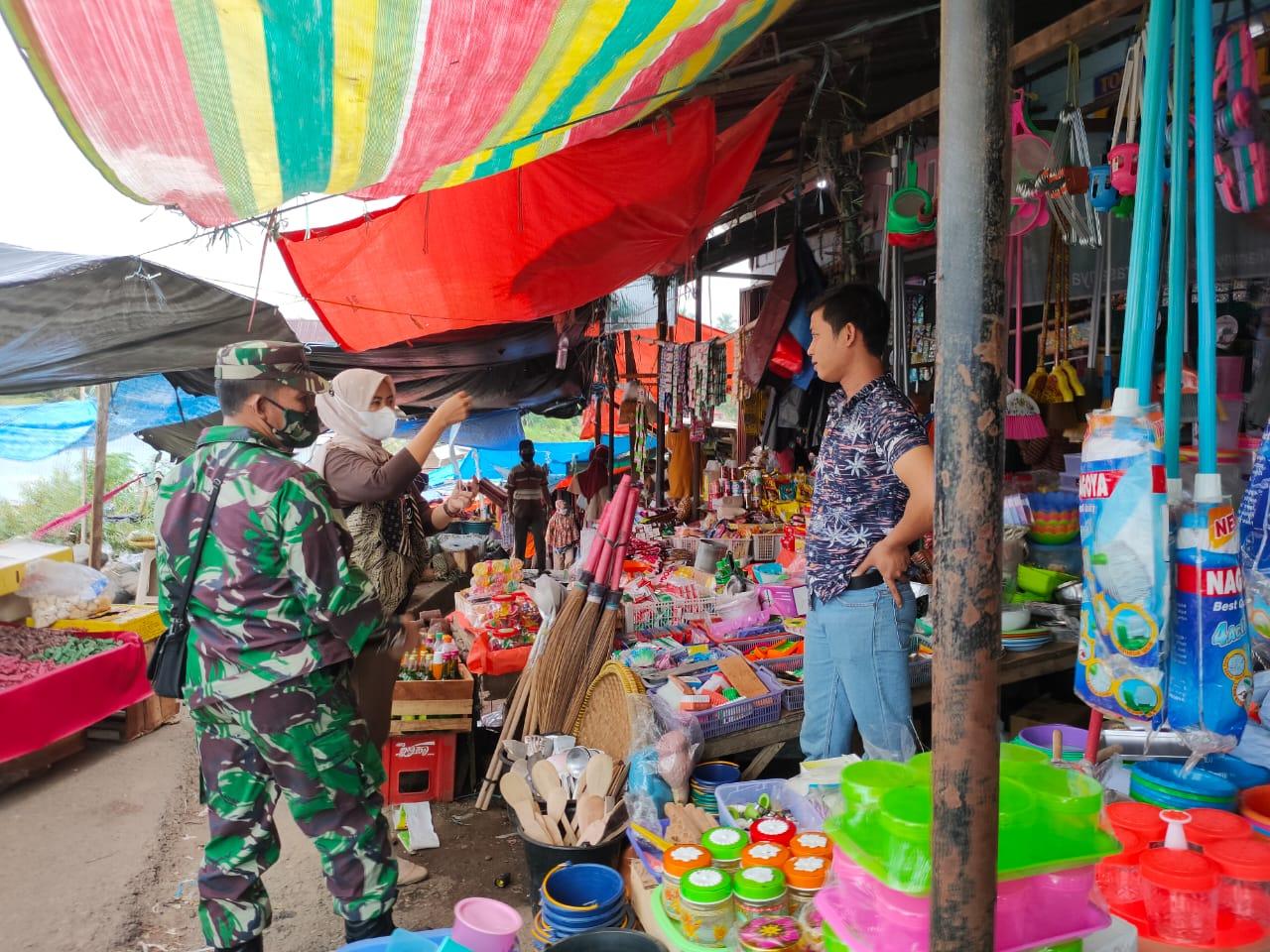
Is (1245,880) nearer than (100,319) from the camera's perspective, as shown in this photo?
Yes

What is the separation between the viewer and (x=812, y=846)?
1805mm

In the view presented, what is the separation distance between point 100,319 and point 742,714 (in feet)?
13.9

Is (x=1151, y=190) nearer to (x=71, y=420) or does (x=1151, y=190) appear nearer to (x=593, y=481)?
(x=593, y=481)

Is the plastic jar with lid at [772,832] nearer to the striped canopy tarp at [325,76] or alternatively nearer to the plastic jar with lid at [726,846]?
the plastic jar with lid at [726,846]

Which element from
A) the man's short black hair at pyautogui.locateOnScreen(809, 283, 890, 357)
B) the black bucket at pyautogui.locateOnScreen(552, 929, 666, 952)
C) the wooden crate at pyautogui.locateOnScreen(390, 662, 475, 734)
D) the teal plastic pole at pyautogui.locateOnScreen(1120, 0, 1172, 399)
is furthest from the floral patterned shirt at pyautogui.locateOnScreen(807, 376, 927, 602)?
the wooden crate at pyautogui.locateOnScreen(390, 662, 475, 734)

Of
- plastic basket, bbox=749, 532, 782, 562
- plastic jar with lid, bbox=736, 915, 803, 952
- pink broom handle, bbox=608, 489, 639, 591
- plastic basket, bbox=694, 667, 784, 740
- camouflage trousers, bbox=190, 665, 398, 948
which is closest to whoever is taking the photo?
plastic jar with lid, bbox=736, 915, 803, 952

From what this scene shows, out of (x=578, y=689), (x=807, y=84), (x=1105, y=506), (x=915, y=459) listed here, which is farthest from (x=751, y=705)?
(x=807, y=84)

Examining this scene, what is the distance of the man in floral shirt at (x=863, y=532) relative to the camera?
92.9 inches

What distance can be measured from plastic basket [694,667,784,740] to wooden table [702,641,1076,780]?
2 centimetres

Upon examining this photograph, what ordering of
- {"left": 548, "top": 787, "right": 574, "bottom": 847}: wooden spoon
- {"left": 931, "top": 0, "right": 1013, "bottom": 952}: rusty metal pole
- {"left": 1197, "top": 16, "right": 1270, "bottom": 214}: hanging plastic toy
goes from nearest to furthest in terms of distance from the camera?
{"left": 931, "top": 0, "right": 1013, "bottom": 952}: rusty metal pole < {"left": 1197, "top": 16, "right": 1270, "bottom": 214}: hanging plastic toy < {"left": 548, "top": 787, "right": 574, "bottom": 847}: wooden spoon

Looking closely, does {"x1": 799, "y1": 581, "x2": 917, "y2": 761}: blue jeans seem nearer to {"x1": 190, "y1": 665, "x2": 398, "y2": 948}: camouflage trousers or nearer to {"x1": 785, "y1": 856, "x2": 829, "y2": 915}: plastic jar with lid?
{"x1": 785, "y1": 856, "x2": 829, "y2": 915}: plastic jar with lid

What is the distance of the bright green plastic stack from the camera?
1.06 metres

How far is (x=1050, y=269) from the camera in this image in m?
3.87

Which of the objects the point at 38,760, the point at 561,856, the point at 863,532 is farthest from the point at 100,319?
the point at 863,532
